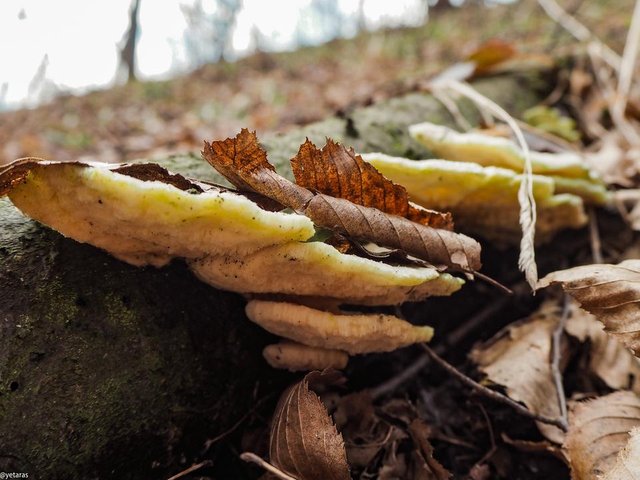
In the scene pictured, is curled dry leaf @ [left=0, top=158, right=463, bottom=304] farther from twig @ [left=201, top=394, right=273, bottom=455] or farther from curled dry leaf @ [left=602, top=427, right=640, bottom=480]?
curled dry leaf @ [left=602, top=427, right=640, bottom=480]

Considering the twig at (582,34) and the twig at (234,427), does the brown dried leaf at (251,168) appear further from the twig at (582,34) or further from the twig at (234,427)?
the twig at (582,34)

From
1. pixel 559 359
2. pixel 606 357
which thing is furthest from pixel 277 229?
pixel 606 357

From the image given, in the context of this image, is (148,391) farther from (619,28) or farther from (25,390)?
(619,28)

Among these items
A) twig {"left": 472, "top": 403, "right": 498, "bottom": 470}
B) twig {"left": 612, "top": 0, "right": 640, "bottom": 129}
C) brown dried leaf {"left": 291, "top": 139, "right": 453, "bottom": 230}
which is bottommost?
twig {"left": 472, "top": 403, "right": 498, "bottom": 470}

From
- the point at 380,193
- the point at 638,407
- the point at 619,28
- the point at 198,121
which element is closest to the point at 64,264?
the point at 380,193

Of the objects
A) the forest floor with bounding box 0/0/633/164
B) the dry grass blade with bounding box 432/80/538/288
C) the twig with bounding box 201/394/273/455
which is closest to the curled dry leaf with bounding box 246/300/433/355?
the twig with bounding box 201/394/273/455

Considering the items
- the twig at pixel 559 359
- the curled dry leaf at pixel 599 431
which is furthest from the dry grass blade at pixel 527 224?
the curled dry leaf at pixel 599 431

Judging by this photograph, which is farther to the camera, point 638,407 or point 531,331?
point 531,331
